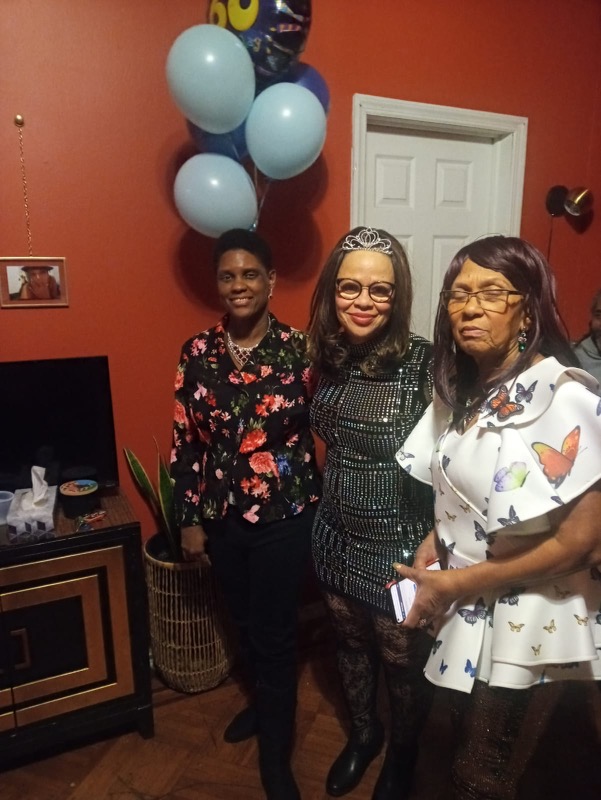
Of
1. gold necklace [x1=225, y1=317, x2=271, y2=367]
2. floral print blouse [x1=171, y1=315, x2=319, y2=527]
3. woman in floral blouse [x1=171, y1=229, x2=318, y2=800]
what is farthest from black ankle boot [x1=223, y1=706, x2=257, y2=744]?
gold necklace [x1=225, y1=317, x2=271, y2=367]

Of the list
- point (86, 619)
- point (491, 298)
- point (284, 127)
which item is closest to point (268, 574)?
point (86, 619)

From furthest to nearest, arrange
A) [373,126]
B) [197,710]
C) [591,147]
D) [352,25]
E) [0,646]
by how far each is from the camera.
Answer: [591,147], [373,126], [352,25], [197,710], [0,646]

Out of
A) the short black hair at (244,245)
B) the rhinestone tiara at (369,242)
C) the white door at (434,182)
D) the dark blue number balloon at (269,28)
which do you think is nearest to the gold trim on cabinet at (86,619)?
the short black hair at (244,245)

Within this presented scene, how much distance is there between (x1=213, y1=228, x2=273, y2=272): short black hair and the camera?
1.55m

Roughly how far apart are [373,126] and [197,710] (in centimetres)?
233

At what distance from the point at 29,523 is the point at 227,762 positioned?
3.10ft

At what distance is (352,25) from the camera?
7.11 ft

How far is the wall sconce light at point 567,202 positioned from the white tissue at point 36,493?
248 cm

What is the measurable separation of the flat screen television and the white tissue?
0.07m

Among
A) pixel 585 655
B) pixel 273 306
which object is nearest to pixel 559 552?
pixel 585 655

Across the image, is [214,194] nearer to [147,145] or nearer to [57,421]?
[147,145]

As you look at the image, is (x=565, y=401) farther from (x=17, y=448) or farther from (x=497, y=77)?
(x=497, y=77)

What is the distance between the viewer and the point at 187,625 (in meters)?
2.03

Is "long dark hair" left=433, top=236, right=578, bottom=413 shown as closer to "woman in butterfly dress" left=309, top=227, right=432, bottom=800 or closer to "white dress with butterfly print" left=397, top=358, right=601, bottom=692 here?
"white dress with butterfly print" left=397, top=358, right=601, bottom=692
